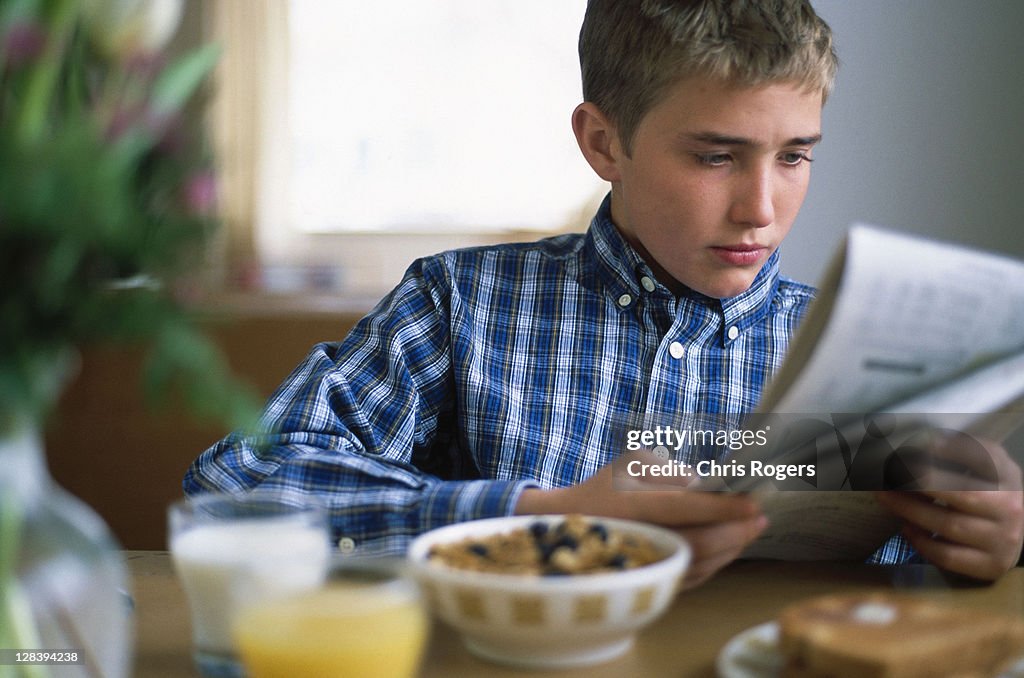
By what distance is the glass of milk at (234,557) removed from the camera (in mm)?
496

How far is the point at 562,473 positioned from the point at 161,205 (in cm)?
78

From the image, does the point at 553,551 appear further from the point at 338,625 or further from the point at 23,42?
the point at 23,42

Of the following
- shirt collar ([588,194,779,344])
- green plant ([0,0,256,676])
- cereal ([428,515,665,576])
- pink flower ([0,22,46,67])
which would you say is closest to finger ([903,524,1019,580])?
cereal ([428,515,665,576])

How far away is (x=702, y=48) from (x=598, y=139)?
0.72 feet

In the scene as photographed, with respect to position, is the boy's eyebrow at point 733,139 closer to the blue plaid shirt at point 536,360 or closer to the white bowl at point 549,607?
the blue plaid shirt at point 536,360

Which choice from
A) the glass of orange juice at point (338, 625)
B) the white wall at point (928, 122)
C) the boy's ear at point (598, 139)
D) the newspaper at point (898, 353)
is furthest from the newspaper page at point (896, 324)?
the white wall at point (928, 122)

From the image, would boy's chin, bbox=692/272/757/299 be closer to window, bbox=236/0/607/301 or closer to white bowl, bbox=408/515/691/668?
white bowl, bbox=408/515/691/668

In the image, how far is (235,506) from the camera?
56 centimetres

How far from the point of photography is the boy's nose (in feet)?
3.49

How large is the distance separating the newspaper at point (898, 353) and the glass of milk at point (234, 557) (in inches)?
11.6

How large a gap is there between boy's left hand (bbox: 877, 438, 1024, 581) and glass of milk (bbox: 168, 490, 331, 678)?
0.50 m

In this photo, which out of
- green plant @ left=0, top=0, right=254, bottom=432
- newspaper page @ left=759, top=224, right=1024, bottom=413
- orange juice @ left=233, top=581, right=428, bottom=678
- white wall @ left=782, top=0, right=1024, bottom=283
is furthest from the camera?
white wall @ left=782, top=0, right=1024, bottom=283

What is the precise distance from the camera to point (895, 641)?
1.67 ft

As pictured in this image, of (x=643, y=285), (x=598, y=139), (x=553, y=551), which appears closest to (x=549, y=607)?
(x=553, y=551)
